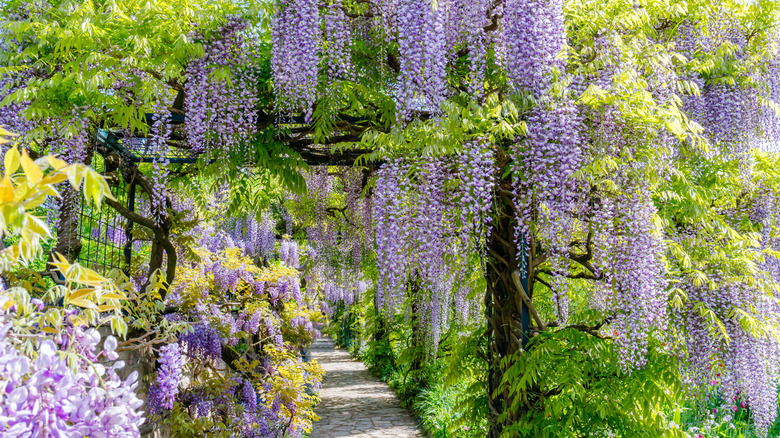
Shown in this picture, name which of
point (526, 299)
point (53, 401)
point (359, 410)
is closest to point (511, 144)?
point (526, 299)

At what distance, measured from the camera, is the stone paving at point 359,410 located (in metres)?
6.96

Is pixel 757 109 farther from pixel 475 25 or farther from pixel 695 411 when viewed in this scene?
pixel 695 411

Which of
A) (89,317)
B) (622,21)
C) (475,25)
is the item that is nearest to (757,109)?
(622,21)

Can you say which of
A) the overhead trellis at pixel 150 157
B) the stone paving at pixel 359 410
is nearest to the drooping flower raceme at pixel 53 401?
the overhead trellis at pixel 150 157

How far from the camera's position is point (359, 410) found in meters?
8.16

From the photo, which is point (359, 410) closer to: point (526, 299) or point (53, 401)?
point (526, 299)

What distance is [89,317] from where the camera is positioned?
1329 mm

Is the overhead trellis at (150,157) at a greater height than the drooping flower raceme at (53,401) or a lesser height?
greater

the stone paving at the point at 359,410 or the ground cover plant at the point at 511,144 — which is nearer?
the ground cover plant at the point at 511,144

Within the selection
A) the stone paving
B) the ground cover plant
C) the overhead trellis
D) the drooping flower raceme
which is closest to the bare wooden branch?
the ground cover plant

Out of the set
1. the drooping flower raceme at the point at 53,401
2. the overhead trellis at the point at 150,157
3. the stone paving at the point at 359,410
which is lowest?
the stone paving at the point at 359,410

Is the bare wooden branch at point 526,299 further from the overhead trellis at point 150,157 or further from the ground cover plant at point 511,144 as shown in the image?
the overhead trellis at point 150,157

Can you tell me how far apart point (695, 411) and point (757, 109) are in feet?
8.45

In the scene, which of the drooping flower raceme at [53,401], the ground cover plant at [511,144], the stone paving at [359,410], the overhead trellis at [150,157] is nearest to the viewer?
the drooping flower raceme at [53,401]
